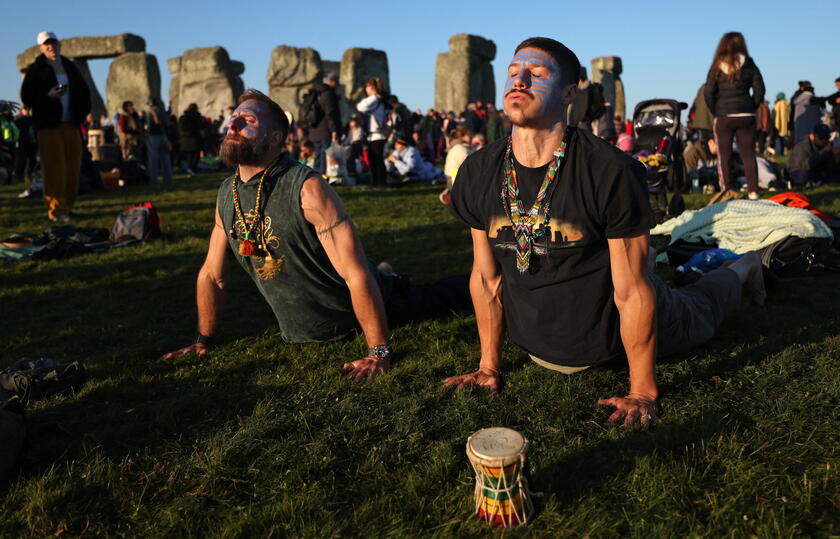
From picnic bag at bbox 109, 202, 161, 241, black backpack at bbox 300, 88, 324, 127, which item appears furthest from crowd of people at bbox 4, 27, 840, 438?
black backpack at bbox 300, 88, 324, 127

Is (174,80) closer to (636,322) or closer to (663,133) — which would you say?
(663,133)

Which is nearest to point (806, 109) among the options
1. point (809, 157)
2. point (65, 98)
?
point (809, 157)

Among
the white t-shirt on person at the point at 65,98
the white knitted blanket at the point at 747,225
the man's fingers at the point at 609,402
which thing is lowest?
the man's fingers at the point at 609,402

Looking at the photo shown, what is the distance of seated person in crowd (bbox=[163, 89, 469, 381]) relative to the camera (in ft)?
12.9

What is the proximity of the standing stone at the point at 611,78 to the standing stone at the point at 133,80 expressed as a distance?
23114mm

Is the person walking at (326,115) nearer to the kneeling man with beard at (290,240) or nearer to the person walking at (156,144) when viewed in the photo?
the person walking at (156,144)

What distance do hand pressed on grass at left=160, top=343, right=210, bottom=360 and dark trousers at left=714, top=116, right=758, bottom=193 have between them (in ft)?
25.4

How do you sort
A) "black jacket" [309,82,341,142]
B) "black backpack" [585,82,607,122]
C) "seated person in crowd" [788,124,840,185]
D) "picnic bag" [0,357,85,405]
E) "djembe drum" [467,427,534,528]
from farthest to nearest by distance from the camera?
"black jacket" [309,82,341,142]
"seated person in crowd" [788,124,840,185]
"black backpack" [585,82,607,122]
"picnic bag" [0,357,85,405]
"djembe drum" [467,427,534,528]

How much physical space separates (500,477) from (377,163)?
12145mm

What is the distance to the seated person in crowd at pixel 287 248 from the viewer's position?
12.9ft

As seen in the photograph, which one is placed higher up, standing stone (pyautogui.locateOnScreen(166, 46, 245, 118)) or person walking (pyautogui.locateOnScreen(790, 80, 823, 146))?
standing stone (pyautogui.locateOnScreen(166, 46, 245, 118))

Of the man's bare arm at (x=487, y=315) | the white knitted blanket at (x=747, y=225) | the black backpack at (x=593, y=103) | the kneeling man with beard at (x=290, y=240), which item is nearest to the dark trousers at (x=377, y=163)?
the black backpack at (x=593, y=103)

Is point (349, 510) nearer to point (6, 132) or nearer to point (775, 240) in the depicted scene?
point (775, 240)

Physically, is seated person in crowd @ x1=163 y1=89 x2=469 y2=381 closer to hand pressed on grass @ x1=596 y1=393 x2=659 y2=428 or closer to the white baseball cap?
hand pressed on grass @ x1=596 y1=393 x2=659 y2=428
